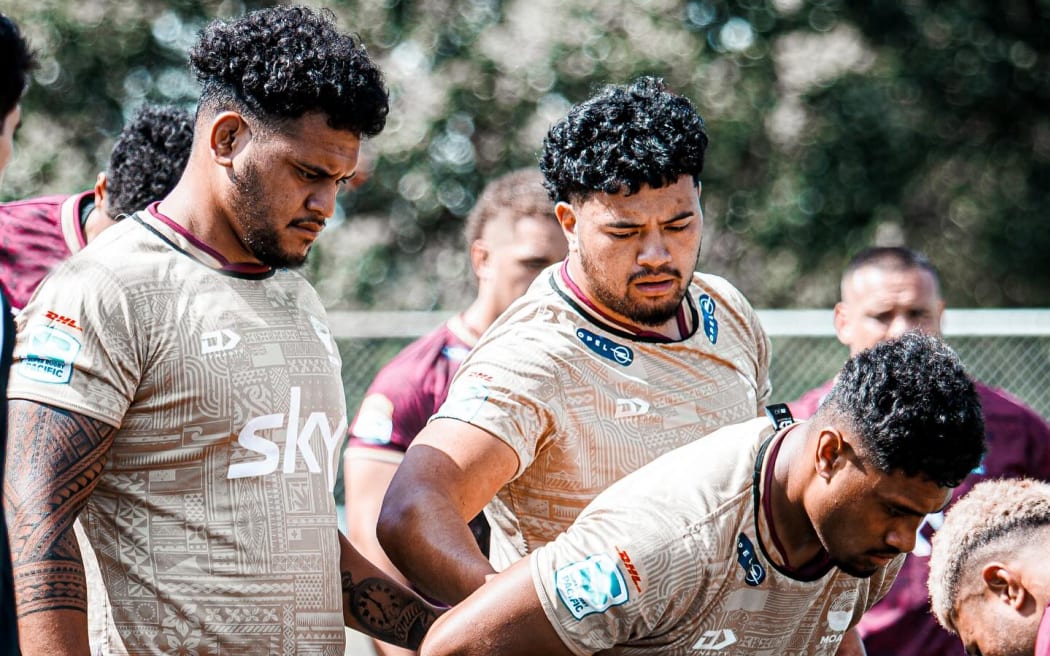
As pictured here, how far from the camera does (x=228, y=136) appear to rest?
9.22ft

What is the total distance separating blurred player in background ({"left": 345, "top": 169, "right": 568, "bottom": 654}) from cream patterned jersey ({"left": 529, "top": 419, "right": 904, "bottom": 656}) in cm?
187

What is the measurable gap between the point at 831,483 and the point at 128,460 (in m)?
1.43

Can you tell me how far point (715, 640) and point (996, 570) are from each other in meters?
1.01

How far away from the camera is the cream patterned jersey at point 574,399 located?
308cm

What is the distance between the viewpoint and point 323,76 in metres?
2.83

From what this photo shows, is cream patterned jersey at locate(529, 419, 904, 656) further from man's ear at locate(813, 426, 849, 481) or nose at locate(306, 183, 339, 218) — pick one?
nose at locate(306, 183, 339, 218)

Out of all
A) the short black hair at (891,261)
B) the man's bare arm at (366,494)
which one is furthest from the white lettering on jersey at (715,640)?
the short black hair at (891,261)

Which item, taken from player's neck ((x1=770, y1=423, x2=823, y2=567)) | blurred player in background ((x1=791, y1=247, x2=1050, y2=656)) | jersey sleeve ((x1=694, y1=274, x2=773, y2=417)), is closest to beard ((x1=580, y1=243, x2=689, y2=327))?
jersey sleeve ((x1=694, y1=274, x2=773, y2=417))

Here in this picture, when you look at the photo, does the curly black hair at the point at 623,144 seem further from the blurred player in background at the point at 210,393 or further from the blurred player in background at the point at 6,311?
the blurred player in background at the point at 6,311

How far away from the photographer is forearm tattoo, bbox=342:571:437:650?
3.07m

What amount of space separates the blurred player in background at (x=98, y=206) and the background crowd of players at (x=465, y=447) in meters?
1.33

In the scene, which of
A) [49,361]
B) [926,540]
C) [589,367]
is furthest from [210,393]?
[926,540]

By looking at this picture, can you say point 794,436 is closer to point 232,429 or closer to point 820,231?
point 232,429

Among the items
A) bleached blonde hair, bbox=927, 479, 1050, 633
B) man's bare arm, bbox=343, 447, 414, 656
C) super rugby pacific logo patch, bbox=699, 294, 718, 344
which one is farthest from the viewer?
man's bare arm, bbox=343, 447, 414, 656
